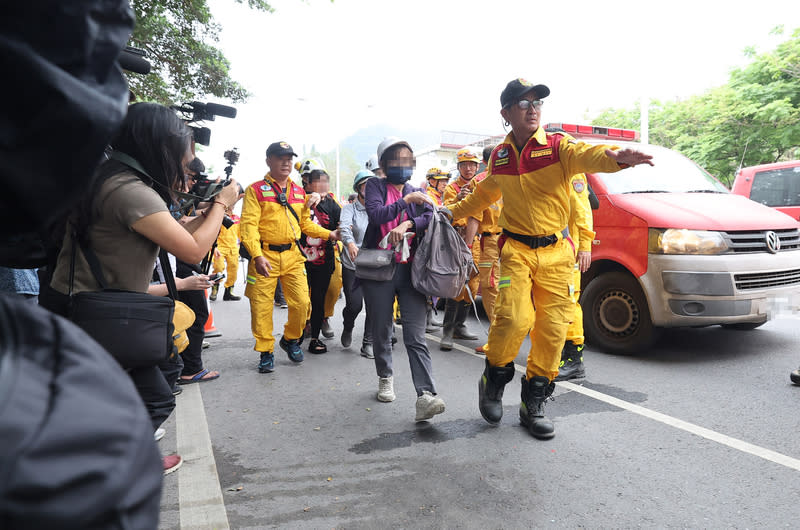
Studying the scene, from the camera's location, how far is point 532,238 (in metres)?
3.55

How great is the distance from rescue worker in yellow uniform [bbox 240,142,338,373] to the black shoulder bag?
115 inches

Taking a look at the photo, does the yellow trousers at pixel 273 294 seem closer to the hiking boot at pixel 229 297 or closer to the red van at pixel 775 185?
the hiking boot at pixel 229 297

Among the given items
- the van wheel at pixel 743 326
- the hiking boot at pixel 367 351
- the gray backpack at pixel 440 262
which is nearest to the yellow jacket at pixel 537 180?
the gray backpack at pixel 440 262

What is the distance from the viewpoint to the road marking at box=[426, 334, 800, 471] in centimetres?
299

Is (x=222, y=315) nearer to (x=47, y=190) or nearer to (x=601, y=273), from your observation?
(x=601, y=273)

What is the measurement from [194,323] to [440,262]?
2.56 metres

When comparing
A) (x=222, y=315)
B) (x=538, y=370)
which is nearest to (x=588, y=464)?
(x=538, y=370)

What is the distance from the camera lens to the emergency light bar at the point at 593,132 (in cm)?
638

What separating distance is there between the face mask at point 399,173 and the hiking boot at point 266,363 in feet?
7.86

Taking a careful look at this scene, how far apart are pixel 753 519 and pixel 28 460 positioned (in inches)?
111

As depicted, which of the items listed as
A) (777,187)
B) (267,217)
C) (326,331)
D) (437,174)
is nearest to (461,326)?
(326,331)

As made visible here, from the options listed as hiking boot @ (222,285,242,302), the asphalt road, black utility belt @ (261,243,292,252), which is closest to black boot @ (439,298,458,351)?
the asphalt road

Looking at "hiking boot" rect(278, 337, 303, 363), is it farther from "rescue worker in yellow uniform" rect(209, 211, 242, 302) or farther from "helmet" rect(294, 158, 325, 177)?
"rescue worker in yellow uniform" rect(209, 211, 242, 302)

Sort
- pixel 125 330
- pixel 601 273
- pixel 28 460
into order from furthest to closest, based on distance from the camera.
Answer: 1. pixel 601 273
2. pixel 125 330
3. pixel 28 460
